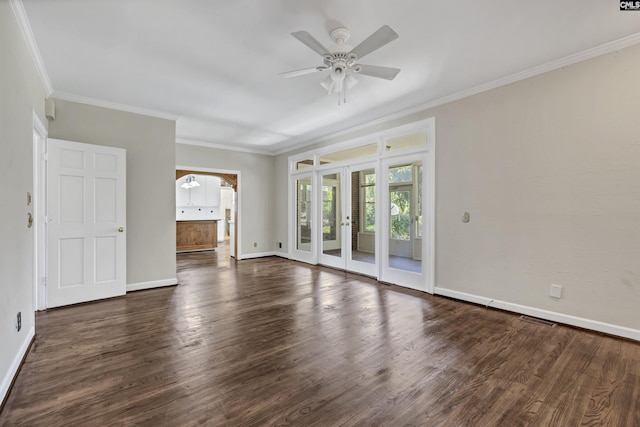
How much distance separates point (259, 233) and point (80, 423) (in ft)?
19.3

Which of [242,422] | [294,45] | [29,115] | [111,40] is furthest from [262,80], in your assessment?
[242,422]

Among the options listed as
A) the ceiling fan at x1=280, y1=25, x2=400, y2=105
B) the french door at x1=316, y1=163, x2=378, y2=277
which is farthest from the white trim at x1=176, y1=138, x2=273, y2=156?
the ceiling fan at x1=280, y1=25, x2=400, y2=105

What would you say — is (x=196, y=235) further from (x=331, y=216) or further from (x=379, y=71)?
(x=379, y=71)

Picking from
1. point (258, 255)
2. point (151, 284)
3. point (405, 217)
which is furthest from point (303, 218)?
point (151, 284)

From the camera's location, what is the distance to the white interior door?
3.67 metres

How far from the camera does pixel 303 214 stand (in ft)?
22.6

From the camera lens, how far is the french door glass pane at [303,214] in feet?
22.1

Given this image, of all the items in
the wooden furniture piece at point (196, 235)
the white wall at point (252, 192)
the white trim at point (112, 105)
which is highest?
the white trim at point (112, 105)

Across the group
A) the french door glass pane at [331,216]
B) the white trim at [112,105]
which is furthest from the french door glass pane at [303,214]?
the white trim at [112,105]

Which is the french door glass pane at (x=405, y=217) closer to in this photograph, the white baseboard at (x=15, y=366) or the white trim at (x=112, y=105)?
→ the white trim at (x=112, y=105)

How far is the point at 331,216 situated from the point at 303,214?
907mm

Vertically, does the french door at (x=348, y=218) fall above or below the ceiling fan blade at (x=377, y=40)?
below

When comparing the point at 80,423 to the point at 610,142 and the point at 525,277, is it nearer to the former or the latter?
the point at 525,277

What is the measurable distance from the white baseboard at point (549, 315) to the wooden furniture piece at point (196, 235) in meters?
7.04
